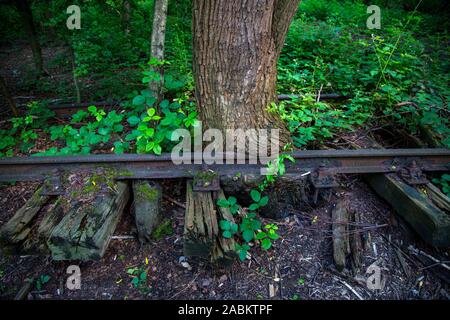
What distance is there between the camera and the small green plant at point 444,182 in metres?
2.64

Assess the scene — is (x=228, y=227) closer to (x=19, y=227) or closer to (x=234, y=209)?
(x=234, y=209)

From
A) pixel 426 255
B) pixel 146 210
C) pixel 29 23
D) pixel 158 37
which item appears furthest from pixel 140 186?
pixel 29 23

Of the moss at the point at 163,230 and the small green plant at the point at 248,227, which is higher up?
the small green plant at the point at 248,227

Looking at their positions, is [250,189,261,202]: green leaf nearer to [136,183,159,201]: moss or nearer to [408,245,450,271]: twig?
[136,183,159,201]: moss

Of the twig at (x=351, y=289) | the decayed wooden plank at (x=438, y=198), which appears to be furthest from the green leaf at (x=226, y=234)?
the decayed wooden plank at (x=438, y=198)

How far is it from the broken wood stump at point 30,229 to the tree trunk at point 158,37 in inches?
67.8

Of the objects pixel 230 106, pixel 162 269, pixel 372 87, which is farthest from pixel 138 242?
pixel 372 87

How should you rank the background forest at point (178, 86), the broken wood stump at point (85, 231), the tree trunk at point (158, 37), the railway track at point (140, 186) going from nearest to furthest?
1. the broken wood stump at point (85, 231)
2. the railway track at point (140, 186)
3. the background forest at point (178, 86)
4. the tree trunk at point (158, 37)

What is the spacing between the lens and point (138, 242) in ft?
7.92

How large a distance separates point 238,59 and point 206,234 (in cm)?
148

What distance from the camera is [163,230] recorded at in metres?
2.46

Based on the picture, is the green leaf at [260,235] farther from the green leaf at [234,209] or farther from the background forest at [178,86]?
the background forest at [178,86]
